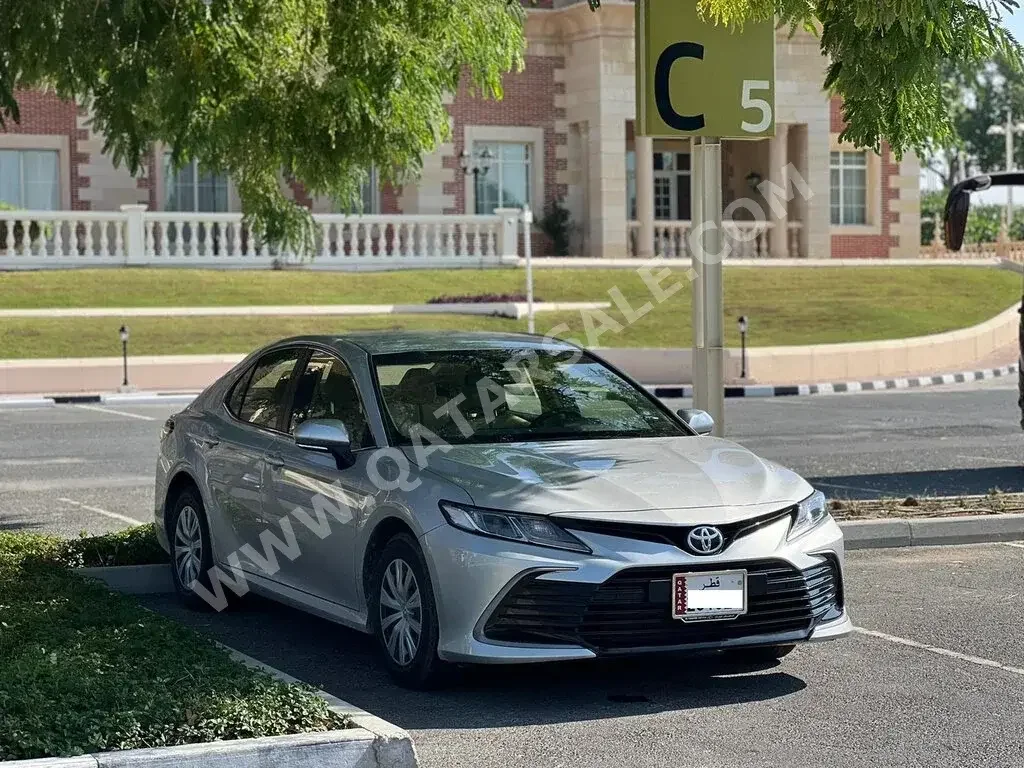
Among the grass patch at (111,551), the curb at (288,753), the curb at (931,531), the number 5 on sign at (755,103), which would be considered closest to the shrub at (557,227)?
the number 5 on sign at (755,103)

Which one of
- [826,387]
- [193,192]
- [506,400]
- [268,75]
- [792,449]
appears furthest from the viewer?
[193,192]

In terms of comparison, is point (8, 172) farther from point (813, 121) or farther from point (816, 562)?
point (816, 562)

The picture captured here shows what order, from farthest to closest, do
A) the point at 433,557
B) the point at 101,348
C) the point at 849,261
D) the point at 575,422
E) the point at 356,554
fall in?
the point at 849,261
the point at 101,348
the point at 575,422
the point at 356,554
the point at 433,557

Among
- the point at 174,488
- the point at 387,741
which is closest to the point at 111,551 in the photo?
the point at 174,488

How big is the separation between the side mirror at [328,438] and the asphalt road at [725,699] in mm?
973

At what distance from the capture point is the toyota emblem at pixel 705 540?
6.63m

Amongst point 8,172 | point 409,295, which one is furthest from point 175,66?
point 8,172

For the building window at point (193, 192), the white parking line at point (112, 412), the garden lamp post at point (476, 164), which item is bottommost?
the white parking line at point (112, 412)

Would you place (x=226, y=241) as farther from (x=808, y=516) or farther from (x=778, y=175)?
(x=808, y=516)

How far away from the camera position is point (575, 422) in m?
7.91

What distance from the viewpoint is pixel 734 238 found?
41.4 m

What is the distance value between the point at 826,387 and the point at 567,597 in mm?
20973

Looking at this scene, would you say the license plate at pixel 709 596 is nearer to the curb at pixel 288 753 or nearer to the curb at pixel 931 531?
the curb at pixel 288 753

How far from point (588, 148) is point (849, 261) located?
723cm
